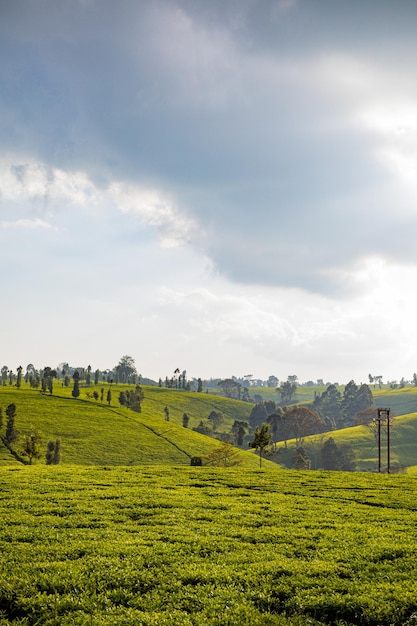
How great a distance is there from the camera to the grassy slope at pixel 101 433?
435 feet

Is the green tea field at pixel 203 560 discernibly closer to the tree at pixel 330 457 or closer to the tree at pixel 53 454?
the tree at pixel 53 454

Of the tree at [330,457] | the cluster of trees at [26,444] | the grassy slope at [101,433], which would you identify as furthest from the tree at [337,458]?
the cluster of trees at [26,444]

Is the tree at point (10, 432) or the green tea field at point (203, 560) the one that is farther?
the tree at point (10, 432)

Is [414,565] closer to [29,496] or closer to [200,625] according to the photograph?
[200,625]

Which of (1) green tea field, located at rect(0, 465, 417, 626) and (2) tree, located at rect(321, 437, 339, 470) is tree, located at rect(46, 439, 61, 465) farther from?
(2) tree, located at rect(321, 437, 339, 470)

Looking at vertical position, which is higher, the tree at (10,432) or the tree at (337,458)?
the tree at (10,432)

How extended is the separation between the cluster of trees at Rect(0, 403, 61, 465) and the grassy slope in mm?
3526

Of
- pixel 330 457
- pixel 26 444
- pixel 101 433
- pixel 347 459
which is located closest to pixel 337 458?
pixel 330 457

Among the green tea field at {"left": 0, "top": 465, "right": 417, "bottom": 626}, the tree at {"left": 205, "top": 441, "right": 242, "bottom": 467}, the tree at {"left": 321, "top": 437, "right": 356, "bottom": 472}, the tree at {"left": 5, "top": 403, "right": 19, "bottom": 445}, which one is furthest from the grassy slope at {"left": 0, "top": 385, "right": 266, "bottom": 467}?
the green tea field at {"left": 0, "top": 465, "right": 417, "bottom": 626}

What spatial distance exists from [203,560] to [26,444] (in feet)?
296

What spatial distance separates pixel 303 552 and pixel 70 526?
1303 centimetres

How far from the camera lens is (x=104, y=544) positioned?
69.4 ft

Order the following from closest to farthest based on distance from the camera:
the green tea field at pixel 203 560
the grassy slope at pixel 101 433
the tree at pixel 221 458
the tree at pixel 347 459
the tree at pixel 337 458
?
1. the green tea field at pixel 203 560
2. the grassy slope at pixel 101 433
3. the tree at pixel 221 458
4. the tree at pixel 347 459
5. the tree at pixel 337 458

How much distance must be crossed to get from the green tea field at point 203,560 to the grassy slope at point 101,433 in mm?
96744
